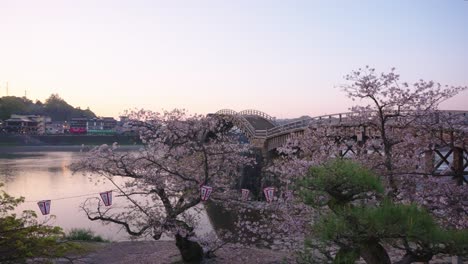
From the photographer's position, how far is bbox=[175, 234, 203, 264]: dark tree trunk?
44.3 ft

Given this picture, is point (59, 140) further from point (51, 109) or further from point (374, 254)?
point (374, 254)

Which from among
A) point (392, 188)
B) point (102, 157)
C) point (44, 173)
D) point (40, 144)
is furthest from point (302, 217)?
point (40, 144)

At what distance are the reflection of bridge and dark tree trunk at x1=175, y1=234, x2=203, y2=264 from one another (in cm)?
620

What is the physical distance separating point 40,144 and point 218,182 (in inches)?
3811

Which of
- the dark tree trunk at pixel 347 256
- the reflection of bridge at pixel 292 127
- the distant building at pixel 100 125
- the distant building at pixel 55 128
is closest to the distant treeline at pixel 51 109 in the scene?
the distant building at pixel 55 128

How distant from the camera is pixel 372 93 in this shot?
424 inches

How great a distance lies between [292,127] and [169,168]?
51.2 feet

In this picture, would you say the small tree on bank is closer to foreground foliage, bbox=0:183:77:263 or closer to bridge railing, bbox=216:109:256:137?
foreground foliage, bbox=0:183:77:263

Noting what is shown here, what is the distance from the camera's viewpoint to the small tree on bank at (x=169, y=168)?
13.0m

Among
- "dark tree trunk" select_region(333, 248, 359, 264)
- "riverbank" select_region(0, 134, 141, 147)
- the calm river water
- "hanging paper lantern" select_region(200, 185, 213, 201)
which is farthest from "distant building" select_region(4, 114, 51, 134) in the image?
"dark tree trunk" select_region(333, 248, 359, 264)

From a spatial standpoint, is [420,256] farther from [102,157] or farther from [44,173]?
[44,173]

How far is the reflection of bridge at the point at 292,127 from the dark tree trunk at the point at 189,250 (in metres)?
6.20

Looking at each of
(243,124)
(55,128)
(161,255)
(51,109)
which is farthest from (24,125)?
(161,255)

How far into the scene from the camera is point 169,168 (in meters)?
13.7
